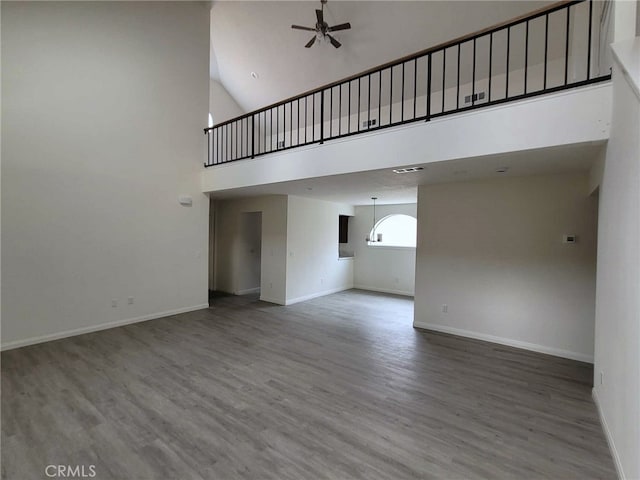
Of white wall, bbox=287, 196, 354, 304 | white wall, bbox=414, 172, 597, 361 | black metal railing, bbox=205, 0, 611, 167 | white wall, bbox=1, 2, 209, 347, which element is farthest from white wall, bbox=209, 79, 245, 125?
white wall, bbox=414, 172, 597, 361

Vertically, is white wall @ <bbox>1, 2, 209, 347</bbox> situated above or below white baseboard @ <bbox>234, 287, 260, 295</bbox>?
above

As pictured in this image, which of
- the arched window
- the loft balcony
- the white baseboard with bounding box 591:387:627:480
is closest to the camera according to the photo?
the white baseboard with bounding box 591:387:627:480

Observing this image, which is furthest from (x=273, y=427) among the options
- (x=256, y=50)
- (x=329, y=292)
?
(x=256, y=50)

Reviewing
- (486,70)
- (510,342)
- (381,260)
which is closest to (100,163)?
(381,260)

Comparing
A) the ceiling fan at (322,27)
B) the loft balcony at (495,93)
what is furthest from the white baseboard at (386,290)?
the ceiling fan at (322,27)

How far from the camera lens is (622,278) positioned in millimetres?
2062

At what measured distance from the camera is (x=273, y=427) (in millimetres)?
2455

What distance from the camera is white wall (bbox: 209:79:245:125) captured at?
873cm

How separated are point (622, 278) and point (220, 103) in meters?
9.38

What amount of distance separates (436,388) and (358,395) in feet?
2.70

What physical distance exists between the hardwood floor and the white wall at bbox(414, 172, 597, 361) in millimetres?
360

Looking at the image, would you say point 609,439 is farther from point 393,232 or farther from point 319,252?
point 393,232

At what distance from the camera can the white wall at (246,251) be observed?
21.7 feet

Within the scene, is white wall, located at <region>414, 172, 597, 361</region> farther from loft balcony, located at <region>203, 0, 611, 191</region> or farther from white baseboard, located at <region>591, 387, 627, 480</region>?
loft balcony, located at <region>203, 0, 611, 191</region>
